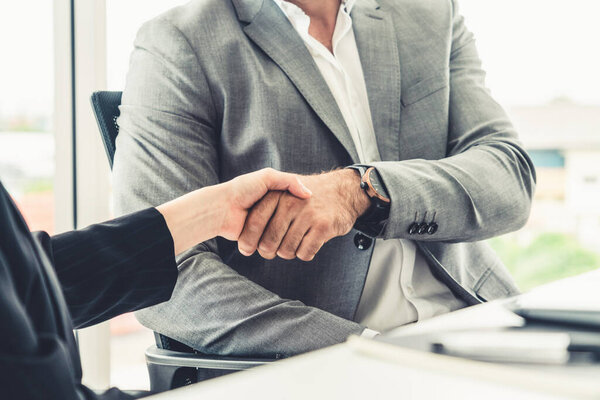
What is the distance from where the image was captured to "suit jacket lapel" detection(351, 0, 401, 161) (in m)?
1.51

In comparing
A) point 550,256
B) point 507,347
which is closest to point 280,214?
point 507,347

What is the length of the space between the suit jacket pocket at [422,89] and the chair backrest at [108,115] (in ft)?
2.26

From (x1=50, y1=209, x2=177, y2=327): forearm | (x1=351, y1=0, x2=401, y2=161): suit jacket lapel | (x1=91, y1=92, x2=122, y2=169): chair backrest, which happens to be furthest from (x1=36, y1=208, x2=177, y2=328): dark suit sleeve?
(x1=351, y1=0, x2=401, y2=161): suit jacket lapel

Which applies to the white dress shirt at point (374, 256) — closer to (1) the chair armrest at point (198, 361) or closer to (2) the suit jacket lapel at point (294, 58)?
(2) the suit jacket lapel at point (294, 58)

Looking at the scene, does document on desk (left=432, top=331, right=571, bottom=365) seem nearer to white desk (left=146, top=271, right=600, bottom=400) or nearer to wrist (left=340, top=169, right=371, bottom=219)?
white desk (left=146, top=271, right=600, bottom=400)

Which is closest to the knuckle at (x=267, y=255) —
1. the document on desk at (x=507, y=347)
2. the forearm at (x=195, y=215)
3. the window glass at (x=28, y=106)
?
the forearm at (x=195, y=215)

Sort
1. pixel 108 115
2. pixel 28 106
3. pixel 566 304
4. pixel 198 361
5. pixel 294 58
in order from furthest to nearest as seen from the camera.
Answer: pixel 28 106 < pixel 294 58 < pixel 108 115 < pixel 198 361 < pixel 566 304

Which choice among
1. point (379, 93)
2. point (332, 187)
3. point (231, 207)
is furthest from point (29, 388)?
point (379, 93)

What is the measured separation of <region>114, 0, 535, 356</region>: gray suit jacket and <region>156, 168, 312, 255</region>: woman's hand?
10 cm

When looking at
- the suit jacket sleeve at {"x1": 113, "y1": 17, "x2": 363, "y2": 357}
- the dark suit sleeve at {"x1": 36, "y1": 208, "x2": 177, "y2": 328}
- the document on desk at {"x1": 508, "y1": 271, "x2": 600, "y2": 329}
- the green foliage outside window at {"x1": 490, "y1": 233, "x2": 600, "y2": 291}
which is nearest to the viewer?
the document on desk at {"x1": 508, "y1": 271, "x2": 600, "y2": 329}

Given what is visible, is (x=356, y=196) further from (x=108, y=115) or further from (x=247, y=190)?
(x=108, y=115)

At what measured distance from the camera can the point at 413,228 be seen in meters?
1.32

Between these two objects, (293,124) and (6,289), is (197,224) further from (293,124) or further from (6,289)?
(6,289)

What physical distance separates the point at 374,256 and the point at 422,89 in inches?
17.5
